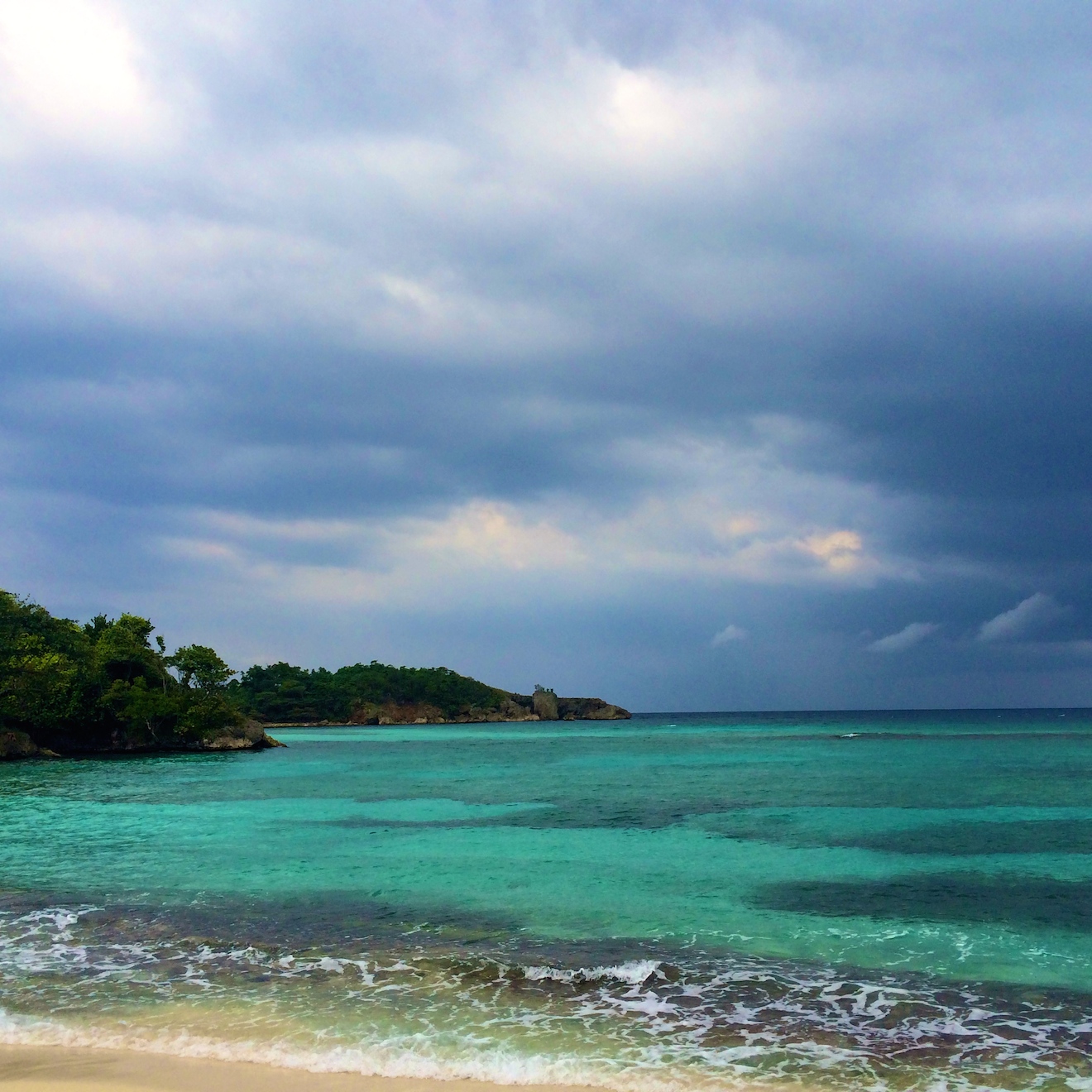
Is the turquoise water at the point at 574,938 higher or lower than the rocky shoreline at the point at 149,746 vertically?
higher

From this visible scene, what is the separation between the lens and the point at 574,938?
1405cm

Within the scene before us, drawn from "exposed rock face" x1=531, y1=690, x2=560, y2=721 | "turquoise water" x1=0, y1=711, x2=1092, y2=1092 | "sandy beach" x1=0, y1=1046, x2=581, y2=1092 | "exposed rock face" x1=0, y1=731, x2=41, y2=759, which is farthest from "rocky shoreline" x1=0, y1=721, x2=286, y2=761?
"exposed rock face" x1=531, y1=690, x2=560, y2=721

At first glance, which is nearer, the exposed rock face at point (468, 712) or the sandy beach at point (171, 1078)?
the sandy beach at point (171, 1078)

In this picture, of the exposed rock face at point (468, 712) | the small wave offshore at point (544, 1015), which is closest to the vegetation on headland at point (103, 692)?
the small wave offshore at point (544, 1015)

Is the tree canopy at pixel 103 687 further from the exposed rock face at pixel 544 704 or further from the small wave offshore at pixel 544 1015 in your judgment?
the exposed rock face at pixel 544 704

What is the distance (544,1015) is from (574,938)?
373 centimetres

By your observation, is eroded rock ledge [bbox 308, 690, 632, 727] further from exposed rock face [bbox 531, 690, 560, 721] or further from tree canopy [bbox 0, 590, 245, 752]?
tree canopy [bbox 0, 590, 245, 752]

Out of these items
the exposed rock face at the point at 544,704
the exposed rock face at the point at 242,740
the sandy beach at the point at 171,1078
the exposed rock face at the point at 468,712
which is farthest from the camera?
the exposed rock face at the point at 544,704

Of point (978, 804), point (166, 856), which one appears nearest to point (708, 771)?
point (978, 804)

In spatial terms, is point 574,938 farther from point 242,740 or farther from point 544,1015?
point 242,740

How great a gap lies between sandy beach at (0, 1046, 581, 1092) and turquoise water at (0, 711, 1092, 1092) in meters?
0.25

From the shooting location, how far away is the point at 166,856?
875 inches

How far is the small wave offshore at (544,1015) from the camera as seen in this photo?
8914 mm

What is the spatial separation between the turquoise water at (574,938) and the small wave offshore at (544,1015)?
0.05m
